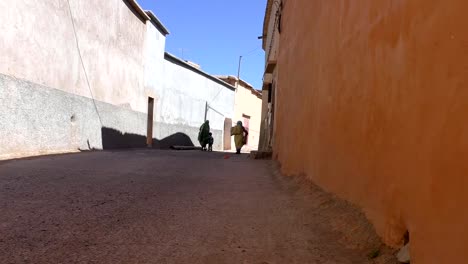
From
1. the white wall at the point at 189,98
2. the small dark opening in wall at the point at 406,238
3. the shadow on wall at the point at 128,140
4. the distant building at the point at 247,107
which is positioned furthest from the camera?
the distant building at the point at 247,107

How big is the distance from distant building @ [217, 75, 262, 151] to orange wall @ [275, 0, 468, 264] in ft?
87.5

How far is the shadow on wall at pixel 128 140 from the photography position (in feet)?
46.2

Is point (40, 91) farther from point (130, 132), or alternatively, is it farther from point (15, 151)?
point (130, 132)

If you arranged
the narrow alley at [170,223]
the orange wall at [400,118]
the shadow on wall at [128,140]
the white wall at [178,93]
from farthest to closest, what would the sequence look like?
the white wall at [178,93] < the shadow on wall at [128,140] < the narrow alley at [170,223] < the orange wall at [400,118]

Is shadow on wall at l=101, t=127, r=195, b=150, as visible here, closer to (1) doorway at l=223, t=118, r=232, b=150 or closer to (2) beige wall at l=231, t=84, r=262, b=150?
(1) doorway at l=223, t=118, r=232, b=150

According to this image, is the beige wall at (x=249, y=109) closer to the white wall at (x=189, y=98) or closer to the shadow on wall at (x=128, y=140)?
the white wall at (x=189, y=98)

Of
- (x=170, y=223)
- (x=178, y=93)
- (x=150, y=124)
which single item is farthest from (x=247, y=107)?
(x=170, y=223)

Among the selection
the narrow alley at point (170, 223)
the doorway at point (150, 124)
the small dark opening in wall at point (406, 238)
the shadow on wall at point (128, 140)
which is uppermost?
the doorway at point (150, 124)

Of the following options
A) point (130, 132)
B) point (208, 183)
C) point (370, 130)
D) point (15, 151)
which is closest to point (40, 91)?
point (15, 151)

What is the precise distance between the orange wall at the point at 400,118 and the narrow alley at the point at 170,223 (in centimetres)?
34

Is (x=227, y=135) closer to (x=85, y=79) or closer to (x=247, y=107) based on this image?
(x=247, y=107)

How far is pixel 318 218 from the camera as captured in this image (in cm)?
420

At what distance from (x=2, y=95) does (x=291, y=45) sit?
17.4 ft

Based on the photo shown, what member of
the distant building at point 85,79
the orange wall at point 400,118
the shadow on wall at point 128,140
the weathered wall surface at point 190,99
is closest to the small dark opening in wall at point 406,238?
the orange wall at point 400,118
